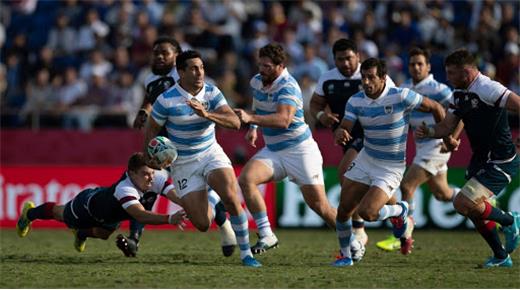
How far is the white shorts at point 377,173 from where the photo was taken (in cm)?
1232

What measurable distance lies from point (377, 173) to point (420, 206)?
661 cm

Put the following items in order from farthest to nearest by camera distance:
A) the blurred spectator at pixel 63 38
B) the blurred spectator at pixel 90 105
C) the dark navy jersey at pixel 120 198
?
the blurred spectator at pixel 63 38
the blurred spectator at pixel 90 105
the dark navy jersey at pixel 120 198

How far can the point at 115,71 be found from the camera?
2269 cm

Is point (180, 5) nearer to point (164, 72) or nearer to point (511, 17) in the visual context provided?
point (511, 17)

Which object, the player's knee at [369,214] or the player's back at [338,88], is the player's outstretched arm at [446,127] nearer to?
the player's knee at [369,214]

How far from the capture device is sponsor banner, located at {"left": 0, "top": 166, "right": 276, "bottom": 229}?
19.4 metres

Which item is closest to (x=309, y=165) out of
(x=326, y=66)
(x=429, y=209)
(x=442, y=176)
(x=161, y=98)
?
(x=161, y=98)

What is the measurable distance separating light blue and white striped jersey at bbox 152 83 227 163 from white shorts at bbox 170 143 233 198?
0.07 metres

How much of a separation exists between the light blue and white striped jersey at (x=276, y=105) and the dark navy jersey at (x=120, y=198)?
1.42 metres

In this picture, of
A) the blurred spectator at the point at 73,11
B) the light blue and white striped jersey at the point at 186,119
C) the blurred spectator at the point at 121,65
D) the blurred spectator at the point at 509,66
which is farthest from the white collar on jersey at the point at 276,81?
the blurred spectator at the point at 73,11

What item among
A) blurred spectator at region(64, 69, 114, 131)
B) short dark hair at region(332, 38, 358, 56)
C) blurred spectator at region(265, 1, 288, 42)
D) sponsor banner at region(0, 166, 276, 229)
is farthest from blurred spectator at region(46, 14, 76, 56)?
short dark hair at region(332, 38, 358, 56)

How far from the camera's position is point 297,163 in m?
13.0

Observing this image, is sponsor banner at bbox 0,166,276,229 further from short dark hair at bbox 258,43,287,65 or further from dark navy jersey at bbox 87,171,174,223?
short dark hair at bbox 258,43,287,65

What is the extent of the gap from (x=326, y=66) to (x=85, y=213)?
8.76m
